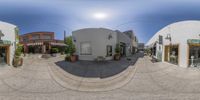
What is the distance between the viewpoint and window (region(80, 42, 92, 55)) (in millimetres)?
10763

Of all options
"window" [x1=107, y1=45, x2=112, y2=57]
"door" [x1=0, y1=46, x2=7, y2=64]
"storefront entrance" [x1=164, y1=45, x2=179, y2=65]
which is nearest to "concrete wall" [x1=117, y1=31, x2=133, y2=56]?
"window" [x1=107, y1=45, x2=112, y2=57]

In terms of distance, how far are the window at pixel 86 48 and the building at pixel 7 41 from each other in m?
5.36

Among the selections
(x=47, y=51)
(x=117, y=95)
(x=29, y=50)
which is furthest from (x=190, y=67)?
(x=29, y=50)

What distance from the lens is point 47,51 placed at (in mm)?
5316

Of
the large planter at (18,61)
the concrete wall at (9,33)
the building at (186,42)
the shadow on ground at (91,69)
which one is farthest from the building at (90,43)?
the concrete wall at (9,33)

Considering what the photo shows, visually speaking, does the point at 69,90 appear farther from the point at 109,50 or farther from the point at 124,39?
the point at 124,39

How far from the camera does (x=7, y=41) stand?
5812 mm

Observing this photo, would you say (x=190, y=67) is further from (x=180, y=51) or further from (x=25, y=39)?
(x=25, y=39)

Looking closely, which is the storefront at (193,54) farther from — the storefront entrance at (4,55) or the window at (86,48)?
the storefront entrance at (4,55)

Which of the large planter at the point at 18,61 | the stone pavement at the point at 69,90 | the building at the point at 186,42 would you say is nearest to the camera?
the stone pavement at the point at 69,90

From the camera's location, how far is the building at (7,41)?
5.36 metres

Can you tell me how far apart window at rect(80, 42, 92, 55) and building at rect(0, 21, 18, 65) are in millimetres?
5360

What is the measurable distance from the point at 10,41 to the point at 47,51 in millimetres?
1848

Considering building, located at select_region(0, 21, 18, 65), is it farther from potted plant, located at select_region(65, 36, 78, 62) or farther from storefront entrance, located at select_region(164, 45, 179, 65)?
storefront entrance, located at select_region(164, 45, 179, 65)
